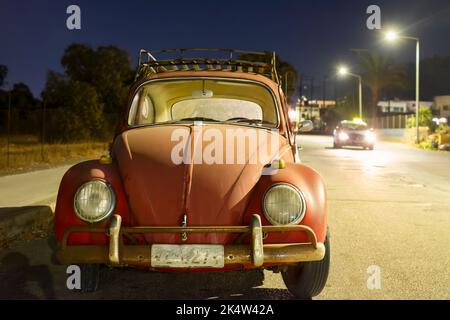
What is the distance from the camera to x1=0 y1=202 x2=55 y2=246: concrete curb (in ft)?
21.3

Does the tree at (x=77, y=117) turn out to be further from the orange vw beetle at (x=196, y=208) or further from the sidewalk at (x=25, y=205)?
the orange vw beetle at (x=196, y=208)

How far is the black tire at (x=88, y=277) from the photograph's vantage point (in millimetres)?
4355

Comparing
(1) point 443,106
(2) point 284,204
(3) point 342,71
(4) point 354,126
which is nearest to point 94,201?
(2) point 284,204

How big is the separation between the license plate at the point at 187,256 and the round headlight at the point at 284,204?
17.1 inches

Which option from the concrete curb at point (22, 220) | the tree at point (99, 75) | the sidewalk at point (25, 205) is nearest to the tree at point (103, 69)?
the tree at point (99, 75)

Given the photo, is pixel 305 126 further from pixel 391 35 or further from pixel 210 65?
pixel 391 35

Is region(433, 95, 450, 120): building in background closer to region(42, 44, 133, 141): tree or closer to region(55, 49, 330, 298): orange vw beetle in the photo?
region(42, 44, 133, 141): tree

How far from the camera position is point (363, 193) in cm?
1102

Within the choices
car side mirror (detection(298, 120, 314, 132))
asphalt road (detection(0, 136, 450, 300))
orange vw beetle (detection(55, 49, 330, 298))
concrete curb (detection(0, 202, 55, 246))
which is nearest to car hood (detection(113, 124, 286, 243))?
orange vw beetle (detection(55, 49, 330, 298))

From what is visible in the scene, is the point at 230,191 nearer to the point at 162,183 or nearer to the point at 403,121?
the point at 162,183

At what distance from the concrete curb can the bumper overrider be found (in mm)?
2739

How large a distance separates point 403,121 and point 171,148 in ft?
156

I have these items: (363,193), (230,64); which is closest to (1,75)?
(363,193)

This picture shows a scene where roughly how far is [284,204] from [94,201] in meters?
1.31
